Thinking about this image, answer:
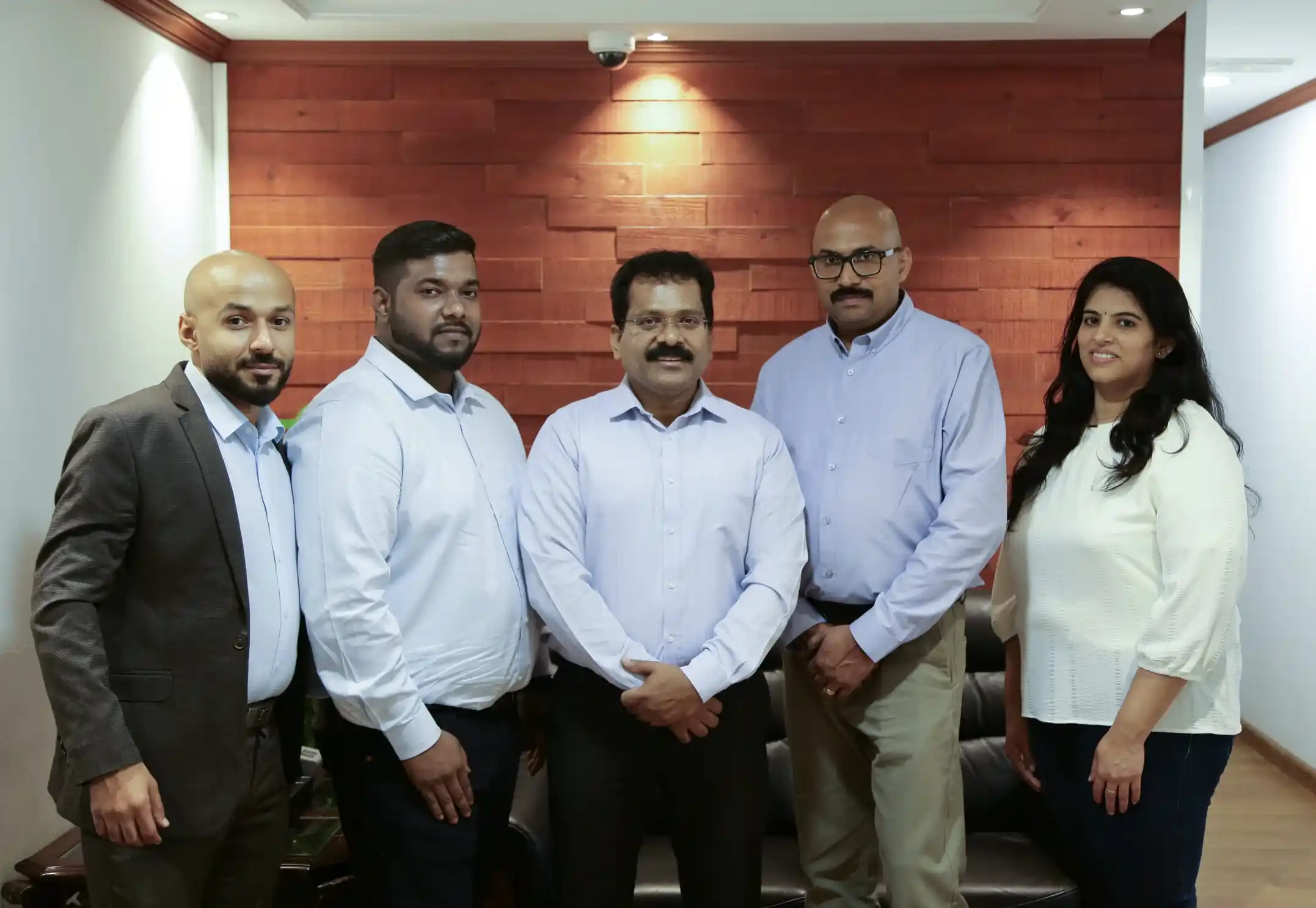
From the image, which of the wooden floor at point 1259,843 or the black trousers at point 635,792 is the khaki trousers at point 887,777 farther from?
the wooden floor at point 1259,843

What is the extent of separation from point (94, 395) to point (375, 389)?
132 centimetres

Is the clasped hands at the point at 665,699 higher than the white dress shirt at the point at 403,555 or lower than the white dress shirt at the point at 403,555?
lower

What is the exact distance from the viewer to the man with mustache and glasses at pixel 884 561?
2264mm

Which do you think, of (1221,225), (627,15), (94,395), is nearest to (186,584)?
(94,395)

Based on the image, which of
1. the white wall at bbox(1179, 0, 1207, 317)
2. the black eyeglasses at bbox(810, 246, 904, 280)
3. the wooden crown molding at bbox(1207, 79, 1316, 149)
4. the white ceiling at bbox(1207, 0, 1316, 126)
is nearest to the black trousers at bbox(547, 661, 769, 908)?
the black eyeglasses at bbox(810, 246, 904, 280)

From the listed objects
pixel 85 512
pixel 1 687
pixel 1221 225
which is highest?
pixel 1221 225

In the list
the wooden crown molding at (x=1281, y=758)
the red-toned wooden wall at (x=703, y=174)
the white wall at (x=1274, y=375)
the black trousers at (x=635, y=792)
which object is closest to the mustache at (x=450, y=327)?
the black trousers at (x=635, y=792)

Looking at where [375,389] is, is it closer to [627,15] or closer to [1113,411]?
[1113,411]

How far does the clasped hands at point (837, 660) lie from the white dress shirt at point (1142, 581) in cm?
32

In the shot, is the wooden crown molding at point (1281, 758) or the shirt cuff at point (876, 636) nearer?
the shirt cuff at point (876, 636)

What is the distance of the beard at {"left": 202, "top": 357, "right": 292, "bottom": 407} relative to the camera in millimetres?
1987

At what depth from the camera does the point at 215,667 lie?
1884mm

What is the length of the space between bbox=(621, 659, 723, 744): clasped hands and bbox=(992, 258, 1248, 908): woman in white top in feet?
2.19

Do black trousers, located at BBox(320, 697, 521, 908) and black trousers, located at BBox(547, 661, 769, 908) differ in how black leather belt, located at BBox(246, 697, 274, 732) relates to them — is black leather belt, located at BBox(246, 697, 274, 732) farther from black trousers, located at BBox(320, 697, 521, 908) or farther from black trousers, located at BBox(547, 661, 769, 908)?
black trousers, located at BBox(547, 661, 769, 908)
